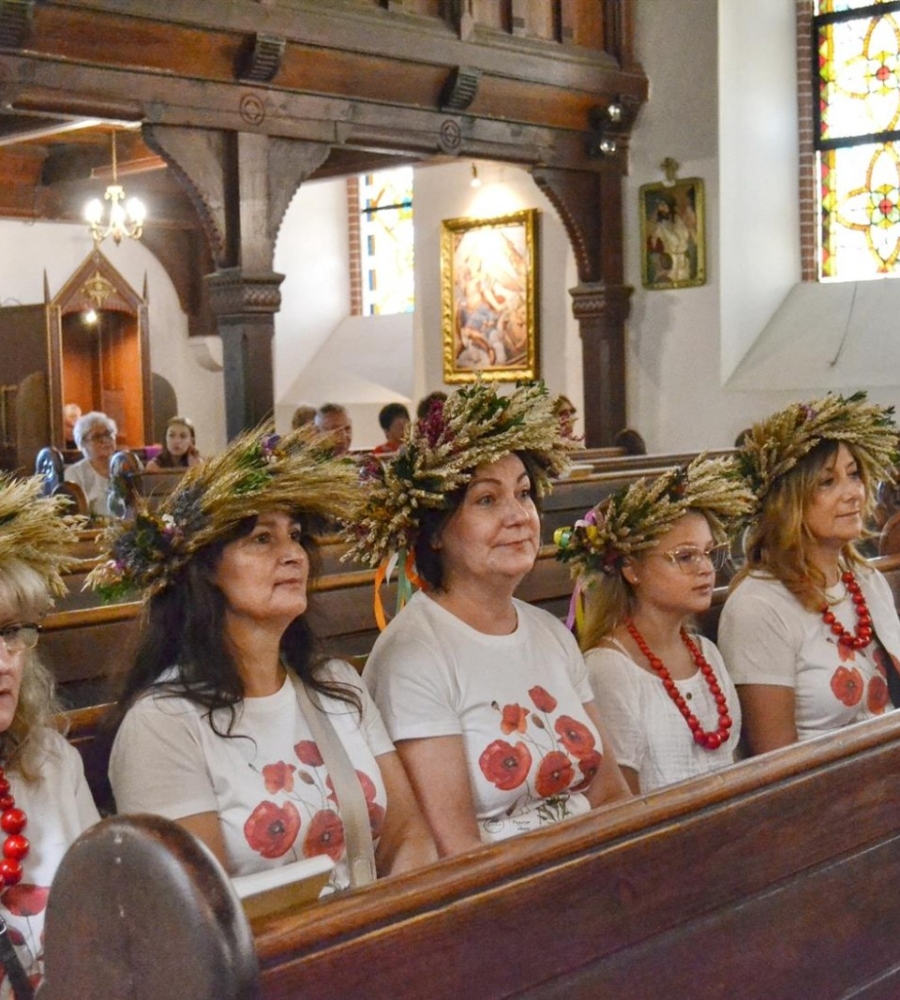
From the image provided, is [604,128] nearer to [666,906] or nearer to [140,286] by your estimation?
[140,286]

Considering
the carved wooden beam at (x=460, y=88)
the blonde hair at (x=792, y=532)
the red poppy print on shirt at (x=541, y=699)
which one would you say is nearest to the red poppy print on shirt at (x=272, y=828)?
the red poppy print on shirt at (x=541, y=699)

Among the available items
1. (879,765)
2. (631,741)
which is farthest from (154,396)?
(879,765)

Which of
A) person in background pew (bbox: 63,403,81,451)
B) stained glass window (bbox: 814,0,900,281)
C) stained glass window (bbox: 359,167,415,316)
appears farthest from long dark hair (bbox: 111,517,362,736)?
stained glass window (bbox: 359,167,415,316)

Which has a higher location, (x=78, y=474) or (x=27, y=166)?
(x=27, y=166)

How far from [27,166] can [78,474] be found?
16.7 feet

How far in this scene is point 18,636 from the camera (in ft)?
7.52

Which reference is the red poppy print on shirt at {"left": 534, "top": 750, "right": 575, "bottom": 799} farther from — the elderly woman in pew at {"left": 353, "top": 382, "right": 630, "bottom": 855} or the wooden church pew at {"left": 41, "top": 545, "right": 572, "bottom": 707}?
the wooden church pew at {"left": 41, "top": 545, "right": 572, "bottom": 707}

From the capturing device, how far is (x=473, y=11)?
9.30 metres

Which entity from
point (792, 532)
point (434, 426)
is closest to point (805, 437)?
point (792, 532)

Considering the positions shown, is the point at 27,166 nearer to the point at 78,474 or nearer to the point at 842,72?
the point at 78,474

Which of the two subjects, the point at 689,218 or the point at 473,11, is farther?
the point at 689,218

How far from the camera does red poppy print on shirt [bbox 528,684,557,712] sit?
9.40 ft

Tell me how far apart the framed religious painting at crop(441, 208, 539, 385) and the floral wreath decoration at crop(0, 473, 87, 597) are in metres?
8.89

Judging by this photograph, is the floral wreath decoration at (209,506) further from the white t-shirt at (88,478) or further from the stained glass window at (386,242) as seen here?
the stained glass window at (386,242)
